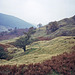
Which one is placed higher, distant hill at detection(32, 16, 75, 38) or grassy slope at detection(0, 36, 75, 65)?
distant hill at detection(32, 16, 75, 38)

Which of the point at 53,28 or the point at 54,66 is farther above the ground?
the point at 53,28

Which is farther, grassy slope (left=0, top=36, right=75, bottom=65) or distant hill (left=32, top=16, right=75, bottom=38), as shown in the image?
distant hill (left=32, top=16, right=75, bottom=38)

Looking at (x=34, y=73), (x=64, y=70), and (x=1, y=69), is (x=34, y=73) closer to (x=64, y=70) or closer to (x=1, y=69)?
(x=64, y=70)

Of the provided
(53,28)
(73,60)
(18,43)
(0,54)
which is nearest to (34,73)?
(73,60)

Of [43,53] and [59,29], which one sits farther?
[59,29]

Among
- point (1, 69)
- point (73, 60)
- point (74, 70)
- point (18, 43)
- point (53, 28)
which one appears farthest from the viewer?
point (53, 28)

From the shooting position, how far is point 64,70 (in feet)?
37.0

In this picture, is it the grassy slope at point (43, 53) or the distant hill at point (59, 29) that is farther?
the distant hill at point (59, 29)

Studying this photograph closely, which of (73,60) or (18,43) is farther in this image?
(18,43)

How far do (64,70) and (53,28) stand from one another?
7165 cm

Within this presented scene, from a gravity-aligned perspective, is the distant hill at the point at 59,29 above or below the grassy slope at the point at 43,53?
above

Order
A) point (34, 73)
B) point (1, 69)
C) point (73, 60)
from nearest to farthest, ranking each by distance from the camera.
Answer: point (34, 73) < point (1, 69) < point (73, 60)

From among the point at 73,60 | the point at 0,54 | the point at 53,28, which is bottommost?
the point at 0,54

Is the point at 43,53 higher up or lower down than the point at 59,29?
lower down
